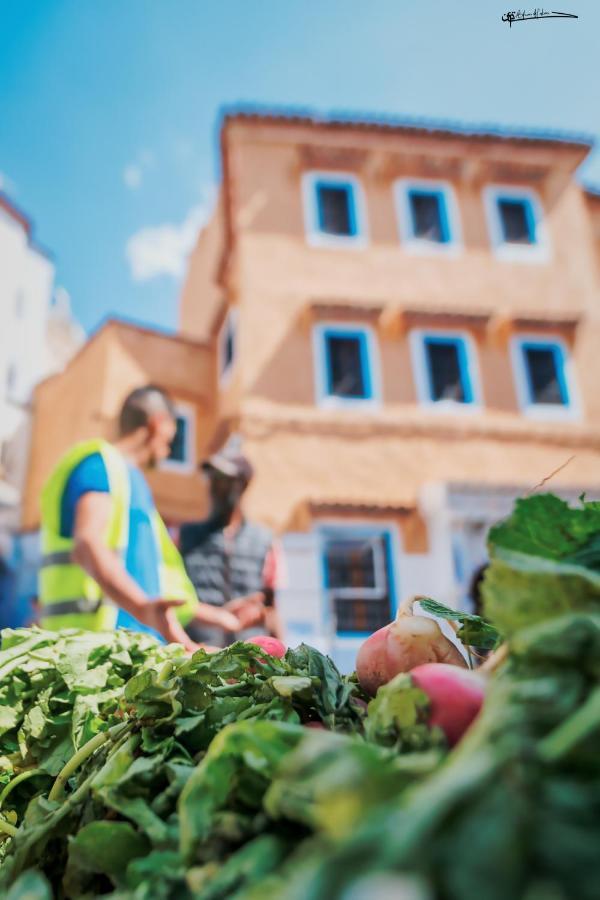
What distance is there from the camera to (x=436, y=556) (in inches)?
361

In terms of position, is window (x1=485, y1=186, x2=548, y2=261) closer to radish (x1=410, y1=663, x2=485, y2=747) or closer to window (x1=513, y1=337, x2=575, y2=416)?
window (x1=513, y1=337, x2=575, y2=416)

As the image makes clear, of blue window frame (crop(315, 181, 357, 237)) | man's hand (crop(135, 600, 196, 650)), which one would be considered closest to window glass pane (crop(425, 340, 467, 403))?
blue window frame (crop(315, 181, 357, 237))

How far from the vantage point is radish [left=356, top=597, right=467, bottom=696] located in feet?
3.59

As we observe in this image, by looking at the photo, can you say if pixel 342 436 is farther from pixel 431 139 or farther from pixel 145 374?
pixel 431 139

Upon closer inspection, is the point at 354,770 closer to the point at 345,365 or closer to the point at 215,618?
the point at 215,618

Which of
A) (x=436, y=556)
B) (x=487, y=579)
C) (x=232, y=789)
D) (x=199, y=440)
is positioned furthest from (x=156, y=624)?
(x=199, y=440)

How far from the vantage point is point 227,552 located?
3758mm

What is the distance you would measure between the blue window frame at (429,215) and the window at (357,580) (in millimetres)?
5081

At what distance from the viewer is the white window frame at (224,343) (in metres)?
11.0

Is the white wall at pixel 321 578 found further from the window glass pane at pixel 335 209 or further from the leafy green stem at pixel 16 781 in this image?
the leafy green stem at pixel 16 781

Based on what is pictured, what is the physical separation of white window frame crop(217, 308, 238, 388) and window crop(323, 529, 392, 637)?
333 centimetres

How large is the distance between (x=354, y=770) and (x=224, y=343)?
11736 millimetres
